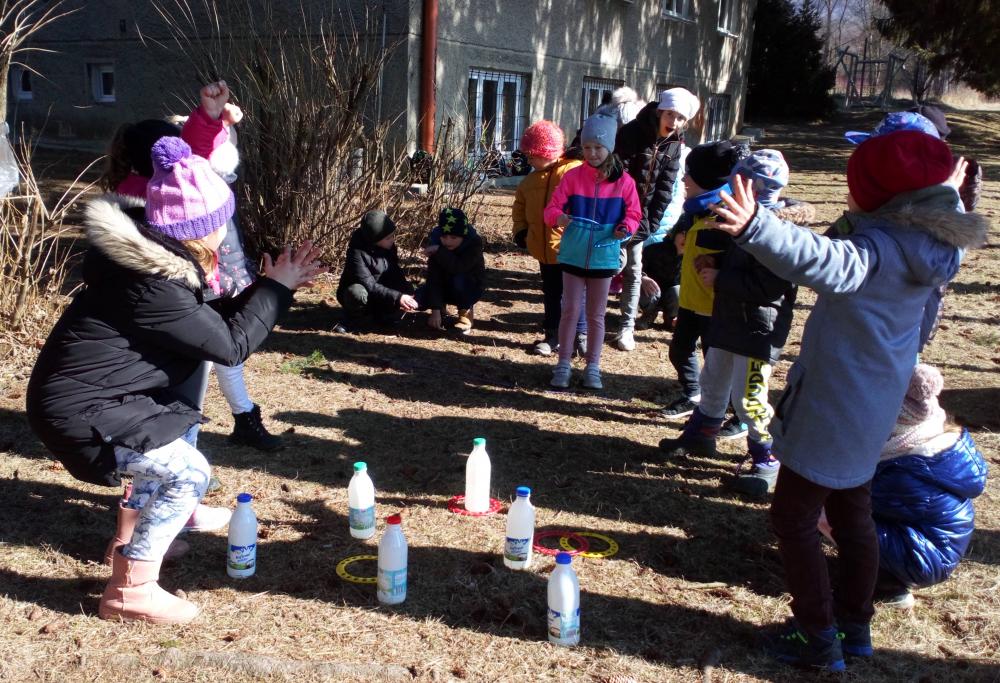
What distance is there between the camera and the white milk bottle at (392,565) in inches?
125

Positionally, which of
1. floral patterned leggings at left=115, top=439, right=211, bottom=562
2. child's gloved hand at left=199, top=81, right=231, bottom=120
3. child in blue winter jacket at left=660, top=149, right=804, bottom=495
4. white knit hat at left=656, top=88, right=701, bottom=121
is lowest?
floral patterned leggings at left=115, top=439, right=211, bottom=562

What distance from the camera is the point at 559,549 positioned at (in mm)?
3711

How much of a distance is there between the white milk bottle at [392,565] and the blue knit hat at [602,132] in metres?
3.00

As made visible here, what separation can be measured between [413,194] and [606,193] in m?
3.50

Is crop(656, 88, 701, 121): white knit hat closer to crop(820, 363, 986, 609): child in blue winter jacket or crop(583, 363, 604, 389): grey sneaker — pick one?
crop(583, 363, 604, 389): grey sneaker

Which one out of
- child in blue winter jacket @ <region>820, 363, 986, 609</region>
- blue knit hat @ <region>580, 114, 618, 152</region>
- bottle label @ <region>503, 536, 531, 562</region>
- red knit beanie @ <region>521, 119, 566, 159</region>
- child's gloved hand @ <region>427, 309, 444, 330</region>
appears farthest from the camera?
child's gloved hand @ <region>427, 309, 444, 330</region>

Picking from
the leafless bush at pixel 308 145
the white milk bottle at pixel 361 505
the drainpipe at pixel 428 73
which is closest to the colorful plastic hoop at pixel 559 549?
the white milk bottle at pixel 361 505

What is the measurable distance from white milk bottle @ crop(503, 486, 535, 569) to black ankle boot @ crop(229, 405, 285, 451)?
5.54 ft

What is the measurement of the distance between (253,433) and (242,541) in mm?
1342

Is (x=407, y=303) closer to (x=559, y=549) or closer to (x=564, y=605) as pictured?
(x=559, y=549)

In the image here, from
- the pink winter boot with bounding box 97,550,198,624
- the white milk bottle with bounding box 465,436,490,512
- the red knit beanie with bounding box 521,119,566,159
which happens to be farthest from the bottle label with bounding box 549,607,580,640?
the red knit beanie with bounding box 521,119,566,159

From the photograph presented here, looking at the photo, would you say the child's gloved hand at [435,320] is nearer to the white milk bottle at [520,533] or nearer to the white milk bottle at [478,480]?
the white milk bottle at [478,480]

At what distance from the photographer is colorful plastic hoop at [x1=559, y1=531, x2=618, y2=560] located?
3.67m

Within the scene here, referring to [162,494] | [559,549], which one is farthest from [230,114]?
[559,549]
